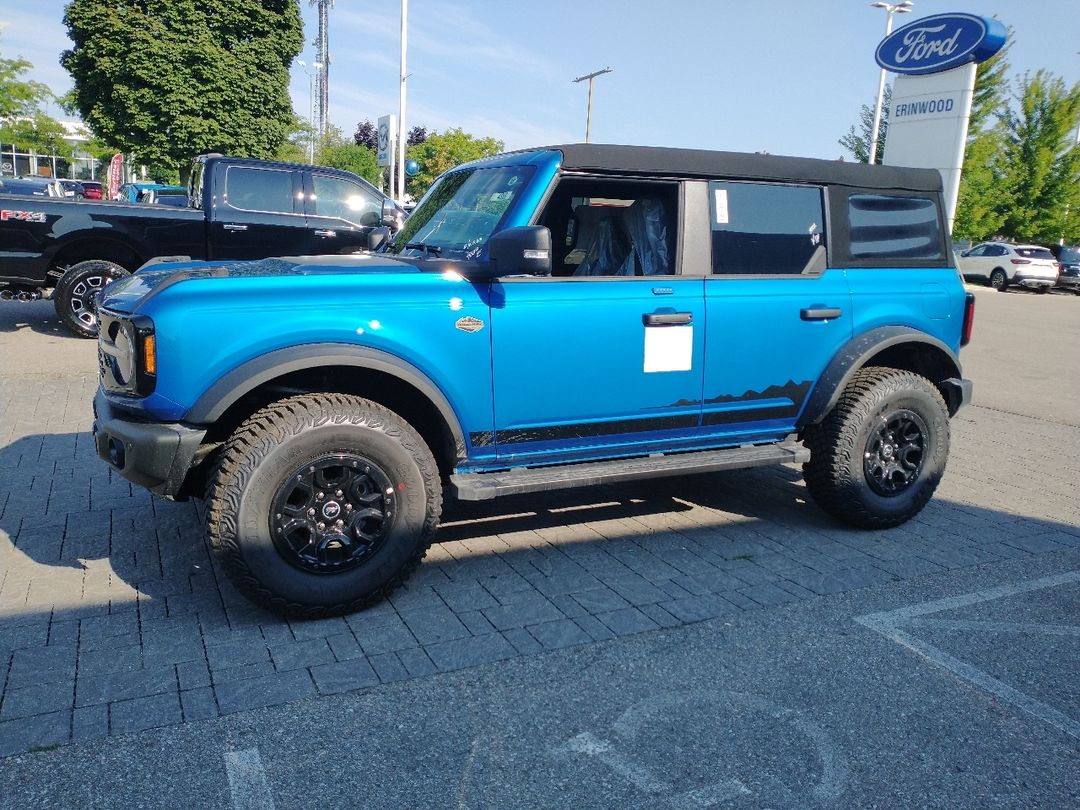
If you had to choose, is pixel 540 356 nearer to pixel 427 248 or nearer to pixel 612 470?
pixel 612 470

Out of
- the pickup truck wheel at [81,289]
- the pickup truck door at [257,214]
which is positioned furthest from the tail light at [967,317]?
the pickup truck wheel at [81,289]

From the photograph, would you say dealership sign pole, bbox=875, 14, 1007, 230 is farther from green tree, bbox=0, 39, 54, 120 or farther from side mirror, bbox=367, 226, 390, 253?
green tree, bbox=0, 39, 54, 120

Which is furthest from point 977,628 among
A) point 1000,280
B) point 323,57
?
point 323,57

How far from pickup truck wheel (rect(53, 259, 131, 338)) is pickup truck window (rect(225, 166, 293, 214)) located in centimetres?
156

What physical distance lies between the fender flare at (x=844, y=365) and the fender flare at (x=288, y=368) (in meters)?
2.17

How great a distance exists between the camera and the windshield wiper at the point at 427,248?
4254mm

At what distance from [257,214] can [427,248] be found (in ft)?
21.6

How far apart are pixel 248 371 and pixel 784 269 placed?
2.75 meters

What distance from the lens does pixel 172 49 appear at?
24.5 meters

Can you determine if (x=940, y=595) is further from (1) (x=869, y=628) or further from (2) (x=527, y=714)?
(2) (x=527, y=714)

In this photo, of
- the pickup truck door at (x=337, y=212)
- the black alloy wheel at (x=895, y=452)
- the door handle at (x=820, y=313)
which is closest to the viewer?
the door handle at (x=820, y=313)

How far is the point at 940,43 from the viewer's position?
11641 mm

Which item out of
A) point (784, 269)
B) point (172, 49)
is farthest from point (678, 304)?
point (172, 49)

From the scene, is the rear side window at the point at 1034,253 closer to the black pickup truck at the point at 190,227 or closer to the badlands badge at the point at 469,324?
the black pickup truck at the point at 190,227
